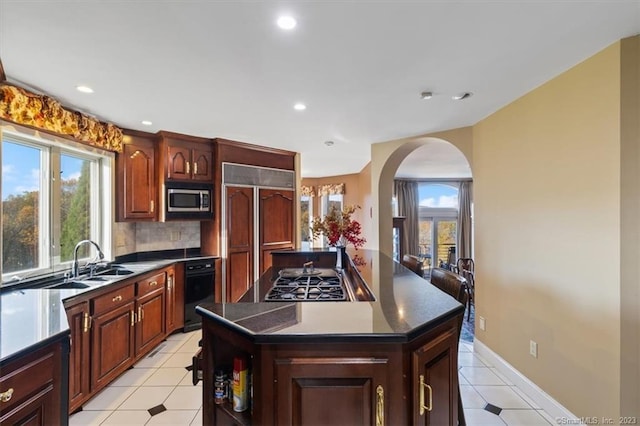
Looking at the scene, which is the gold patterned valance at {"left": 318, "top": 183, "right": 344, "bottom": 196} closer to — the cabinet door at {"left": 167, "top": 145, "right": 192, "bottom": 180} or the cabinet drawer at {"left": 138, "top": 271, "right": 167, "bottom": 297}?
the cabinet door at {"left": 167, "top": 145, "right": 192, "bottom": 180}

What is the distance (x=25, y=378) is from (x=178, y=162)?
294cm

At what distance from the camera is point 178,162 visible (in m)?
3.80

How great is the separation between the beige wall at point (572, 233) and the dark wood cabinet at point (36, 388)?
280 cm

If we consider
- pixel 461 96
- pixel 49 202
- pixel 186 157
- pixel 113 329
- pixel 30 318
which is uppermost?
pixel 461 96

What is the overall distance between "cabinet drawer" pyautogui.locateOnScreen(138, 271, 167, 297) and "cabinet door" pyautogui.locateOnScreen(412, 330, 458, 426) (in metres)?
2.74

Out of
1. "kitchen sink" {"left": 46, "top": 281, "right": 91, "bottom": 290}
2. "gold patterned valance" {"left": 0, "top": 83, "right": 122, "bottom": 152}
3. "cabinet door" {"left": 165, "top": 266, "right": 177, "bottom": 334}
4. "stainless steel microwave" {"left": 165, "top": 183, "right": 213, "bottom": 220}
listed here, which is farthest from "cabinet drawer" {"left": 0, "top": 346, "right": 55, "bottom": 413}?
"stainless steel microwave" {"left": 165, "top": 183, "right": 213, "bottom": 220}

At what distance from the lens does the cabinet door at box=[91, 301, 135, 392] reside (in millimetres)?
2402

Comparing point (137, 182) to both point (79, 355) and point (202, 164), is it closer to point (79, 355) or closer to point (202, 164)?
point (202, 164)

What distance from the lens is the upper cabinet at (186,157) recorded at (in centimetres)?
371

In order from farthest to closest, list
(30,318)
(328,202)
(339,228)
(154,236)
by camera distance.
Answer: (328,202) → (154,236) → (339,228) → (30,318)

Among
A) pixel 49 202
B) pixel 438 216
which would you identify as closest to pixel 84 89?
pixel 49 202

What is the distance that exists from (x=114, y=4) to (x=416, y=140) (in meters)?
3.19

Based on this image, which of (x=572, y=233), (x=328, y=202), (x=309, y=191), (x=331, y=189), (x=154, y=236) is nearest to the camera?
(x=572, y=233)

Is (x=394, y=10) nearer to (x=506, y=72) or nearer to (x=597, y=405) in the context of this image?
(x=506, y=72)
